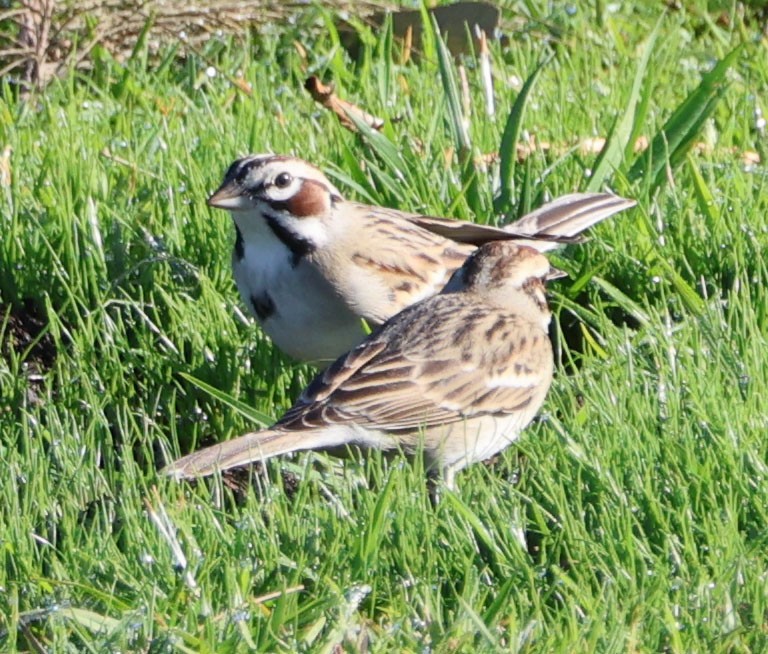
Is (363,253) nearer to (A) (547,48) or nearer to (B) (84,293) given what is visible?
(B) (84,293)

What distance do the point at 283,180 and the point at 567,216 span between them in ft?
3.25

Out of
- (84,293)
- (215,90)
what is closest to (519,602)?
(84,293)

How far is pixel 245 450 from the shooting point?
4.14 metres

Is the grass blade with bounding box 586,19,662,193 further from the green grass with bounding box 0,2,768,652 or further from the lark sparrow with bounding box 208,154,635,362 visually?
the lark sparrow with bounding box 208,154,635,362

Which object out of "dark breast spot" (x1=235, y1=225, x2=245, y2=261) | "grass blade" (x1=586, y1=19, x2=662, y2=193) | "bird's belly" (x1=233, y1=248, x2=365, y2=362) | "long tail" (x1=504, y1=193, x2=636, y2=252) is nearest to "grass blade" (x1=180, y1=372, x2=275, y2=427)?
"bird's belly" (x1=233, y1=248, x2=365, y2=362)

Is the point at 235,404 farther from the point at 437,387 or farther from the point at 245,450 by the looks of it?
the point at 437,387

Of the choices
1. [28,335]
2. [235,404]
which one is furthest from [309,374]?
[28,335]

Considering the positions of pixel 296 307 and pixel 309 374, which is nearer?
pixel 296 307

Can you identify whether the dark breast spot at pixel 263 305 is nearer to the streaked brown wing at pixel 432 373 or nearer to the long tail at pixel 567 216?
the streaked brown wing at pixel 432 373

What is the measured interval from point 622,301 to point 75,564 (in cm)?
228

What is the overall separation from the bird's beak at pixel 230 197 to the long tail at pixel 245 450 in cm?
96

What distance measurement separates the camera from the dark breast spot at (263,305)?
4961 mm

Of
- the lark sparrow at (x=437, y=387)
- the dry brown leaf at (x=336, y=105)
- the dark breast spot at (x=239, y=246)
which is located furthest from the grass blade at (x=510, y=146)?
the dark breast spot at (x=239, y=246)

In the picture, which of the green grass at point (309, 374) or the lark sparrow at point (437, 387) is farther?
the lark sparrow at point (437, 387)
